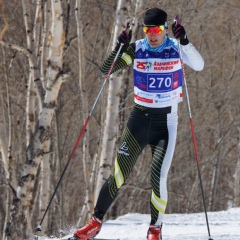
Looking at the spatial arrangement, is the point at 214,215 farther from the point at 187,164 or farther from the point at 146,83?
the point at 187,164

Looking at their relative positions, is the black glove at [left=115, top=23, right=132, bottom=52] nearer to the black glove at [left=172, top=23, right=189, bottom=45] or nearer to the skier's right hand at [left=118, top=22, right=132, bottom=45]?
the skier's right hand at [left=118, top=22, right=132, bottom=45]

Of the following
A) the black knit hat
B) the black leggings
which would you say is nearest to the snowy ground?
the black leggings

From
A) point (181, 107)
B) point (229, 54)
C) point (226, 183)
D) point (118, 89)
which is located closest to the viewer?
point (118, 89)

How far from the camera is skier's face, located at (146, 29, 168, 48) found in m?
4.57

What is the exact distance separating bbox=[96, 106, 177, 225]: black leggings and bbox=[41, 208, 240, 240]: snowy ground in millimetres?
705

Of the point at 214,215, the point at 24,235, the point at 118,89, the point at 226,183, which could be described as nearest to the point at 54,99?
the point at 118,89

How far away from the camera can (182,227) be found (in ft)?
20.5

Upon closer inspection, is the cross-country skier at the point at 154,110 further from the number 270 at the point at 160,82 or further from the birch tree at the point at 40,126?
the birch tree at the point at 40,126

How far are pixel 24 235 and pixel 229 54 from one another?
15881mm

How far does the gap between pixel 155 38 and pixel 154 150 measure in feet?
Answer: 2.98

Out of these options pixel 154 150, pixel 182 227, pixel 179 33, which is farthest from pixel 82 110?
pixel 179 33

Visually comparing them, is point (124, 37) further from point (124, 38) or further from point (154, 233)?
point (154, 233)

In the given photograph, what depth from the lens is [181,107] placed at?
65.7ft

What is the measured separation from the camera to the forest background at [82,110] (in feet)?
25.3
